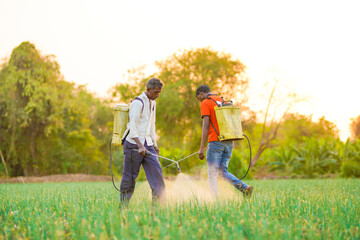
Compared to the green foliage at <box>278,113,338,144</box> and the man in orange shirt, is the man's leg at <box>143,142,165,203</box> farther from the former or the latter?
the green foliage at <box>278,113,338,144</box>

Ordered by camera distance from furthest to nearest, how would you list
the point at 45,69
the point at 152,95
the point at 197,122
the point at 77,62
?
the point at 77,62 < the point at 45,69 < the point at 197,122 < the point at 152,95

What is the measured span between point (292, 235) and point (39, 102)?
2024cm

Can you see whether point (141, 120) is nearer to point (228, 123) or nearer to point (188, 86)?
point (228, 123)

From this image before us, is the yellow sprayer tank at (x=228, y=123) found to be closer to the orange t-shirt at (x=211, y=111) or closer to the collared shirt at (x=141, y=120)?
the orange t-shirt at (x=211, y=111)

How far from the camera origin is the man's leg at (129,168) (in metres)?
5.43

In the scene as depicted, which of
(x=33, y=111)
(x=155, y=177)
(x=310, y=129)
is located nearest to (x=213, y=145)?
(x=155, y=177)

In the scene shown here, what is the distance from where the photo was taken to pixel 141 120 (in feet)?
17.8

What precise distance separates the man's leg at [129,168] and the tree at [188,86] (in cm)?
1394

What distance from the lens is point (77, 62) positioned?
25.5 m

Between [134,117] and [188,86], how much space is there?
1520 centimetres

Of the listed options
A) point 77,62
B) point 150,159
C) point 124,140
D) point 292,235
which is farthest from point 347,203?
point 77,62

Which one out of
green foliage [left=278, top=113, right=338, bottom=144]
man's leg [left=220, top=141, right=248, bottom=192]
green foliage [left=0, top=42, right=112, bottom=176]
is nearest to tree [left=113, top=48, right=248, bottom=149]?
green foliage [left=0, top=42, right=112, bottom=176]

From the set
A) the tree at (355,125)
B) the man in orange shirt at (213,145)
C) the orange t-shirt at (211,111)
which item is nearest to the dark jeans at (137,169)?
the man in orange shirt at (213,145)

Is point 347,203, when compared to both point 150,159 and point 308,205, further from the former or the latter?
point 150,159
